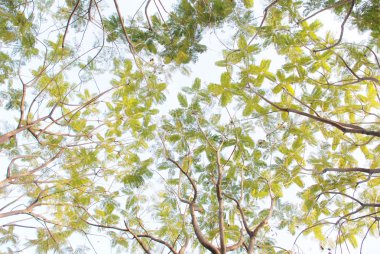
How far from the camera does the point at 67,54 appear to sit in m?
4.50

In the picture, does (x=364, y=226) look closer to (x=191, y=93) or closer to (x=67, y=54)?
(x=191, y=93)

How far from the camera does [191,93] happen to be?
195 inches

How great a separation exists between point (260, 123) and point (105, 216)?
2.95 m

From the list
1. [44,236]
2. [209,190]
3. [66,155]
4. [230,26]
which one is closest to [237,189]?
[209,190]

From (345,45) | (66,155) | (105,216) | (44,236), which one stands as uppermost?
(345,45)

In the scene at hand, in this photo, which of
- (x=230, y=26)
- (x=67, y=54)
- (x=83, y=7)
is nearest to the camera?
(x=83, y=7)

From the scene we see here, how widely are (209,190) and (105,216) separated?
1.78 metres

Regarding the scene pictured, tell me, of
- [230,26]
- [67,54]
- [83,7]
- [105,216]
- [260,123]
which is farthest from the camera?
[105,216]

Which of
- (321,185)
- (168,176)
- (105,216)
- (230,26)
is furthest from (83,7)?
(321,185)

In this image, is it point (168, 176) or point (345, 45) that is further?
point (168, 176)

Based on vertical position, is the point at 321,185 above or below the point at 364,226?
above

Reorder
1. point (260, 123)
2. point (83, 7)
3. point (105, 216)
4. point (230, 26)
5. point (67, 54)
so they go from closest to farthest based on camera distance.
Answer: point (83, 7)
point (230, 26)
point (67, 54)
point (260, 123)
point (105, 216)

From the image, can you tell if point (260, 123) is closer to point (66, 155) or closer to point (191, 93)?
point (191, 93)

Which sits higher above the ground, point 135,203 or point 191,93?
point 191,93
